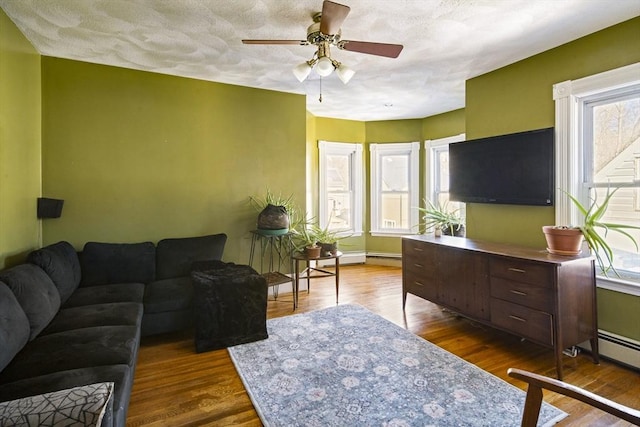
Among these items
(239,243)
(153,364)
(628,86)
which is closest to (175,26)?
(239,243)

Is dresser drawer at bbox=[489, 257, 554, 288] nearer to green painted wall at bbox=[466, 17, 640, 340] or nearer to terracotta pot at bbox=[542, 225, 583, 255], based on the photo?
terracotta pot at bbox=[542, 225, 583, 255]

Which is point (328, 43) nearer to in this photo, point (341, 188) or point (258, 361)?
point (258, 361)

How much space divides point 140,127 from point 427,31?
10.2 feet

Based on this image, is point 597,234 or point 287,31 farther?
point 287,31

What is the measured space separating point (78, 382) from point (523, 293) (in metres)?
2.94

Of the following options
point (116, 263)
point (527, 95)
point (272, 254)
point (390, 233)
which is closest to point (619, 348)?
point (527, 95)

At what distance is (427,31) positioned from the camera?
2.72 metres

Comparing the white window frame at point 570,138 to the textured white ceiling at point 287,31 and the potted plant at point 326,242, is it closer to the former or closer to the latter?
the textured white ceiling at point 287,31

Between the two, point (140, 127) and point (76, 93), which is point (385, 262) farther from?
point (76, 93)

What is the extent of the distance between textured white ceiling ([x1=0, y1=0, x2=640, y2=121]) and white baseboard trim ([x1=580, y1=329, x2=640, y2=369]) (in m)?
2.49

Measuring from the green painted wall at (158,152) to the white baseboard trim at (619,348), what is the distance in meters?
3.54

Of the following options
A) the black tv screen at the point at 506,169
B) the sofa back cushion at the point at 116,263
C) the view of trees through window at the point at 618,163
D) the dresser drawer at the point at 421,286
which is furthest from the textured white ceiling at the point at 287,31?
the dresser drawer at the point at 421,286

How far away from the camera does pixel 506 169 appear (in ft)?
11.0

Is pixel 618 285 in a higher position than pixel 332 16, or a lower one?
lower
